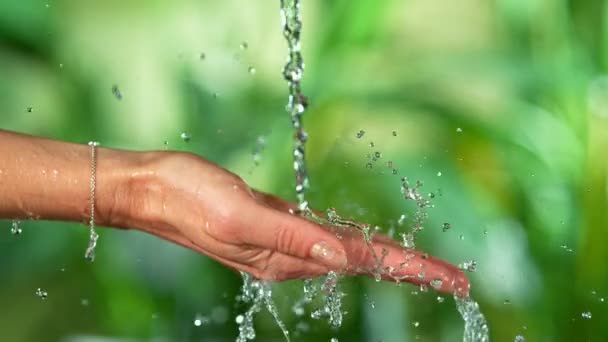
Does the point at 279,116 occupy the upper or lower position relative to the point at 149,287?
upper

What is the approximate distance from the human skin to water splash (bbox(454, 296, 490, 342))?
32 cm

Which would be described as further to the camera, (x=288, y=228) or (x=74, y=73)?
(x=74, y=73)

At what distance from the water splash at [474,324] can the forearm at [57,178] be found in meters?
0.49

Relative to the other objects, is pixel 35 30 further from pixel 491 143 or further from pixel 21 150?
pixel 491 143

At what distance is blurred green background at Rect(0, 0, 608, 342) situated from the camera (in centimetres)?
122

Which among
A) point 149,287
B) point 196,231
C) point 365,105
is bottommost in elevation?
point 149,287

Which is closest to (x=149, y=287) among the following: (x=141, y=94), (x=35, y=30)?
(x=141, y=94)

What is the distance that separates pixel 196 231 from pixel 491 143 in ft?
1.94

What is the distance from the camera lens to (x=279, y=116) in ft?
4.20

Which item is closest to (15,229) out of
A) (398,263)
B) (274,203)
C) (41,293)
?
(41,293)

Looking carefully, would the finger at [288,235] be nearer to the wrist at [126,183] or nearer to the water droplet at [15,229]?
the wrist at [126,183]

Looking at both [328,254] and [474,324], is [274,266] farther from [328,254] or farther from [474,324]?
[474,324]

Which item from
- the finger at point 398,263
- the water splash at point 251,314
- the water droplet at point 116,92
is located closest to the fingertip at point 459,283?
the finger at point 398,263

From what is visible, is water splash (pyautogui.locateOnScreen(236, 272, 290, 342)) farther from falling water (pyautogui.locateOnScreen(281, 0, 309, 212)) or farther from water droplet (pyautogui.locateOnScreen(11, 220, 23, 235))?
water droplet (pyautogui.locateOnScreen(11, 220, 23, 235))
